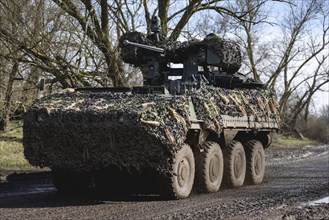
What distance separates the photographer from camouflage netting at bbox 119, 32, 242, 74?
492 inches

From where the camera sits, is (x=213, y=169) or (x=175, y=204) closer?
(x=175, y=204)

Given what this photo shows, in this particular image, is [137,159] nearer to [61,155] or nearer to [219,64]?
[61,155]

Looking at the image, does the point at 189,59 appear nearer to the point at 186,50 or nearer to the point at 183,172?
the point at 186,50

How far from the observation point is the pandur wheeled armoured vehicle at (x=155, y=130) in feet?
30.8

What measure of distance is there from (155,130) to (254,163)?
4.72 metres

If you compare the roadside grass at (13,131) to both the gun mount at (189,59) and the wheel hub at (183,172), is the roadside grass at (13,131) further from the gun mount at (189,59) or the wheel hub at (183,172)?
the wheel hub at (183,172)

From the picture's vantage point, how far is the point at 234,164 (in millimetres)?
12367

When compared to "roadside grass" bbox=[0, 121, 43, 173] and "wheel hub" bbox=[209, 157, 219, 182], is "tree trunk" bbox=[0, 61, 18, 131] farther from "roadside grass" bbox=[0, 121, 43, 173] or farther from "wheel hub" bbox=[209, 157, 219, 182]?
"wheel hub" bbox=[209, 157, 219, 182]

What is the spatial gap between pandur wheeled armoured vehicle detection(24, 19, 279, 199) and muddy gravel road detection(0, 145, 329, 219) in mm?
354

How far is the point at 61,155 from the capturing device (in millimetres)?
9945

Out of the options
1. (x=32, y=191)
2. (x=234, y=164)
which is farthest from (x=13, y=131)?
(x=234, y=164)

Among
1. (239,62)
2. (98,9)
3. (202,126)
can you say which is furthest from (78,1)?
(202,126)

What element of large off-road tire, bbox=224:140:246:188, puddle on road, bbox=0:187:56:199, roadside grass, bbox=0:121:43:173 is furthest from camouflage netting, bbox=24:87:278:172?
roadside grass, bbox=0:121:43:173

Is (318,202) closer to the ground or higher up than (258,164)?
closer to the ground
